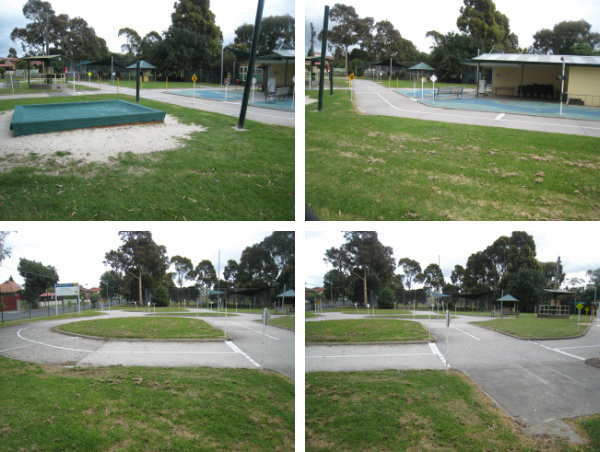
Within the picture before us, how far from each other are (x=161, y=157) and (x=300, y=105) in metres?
1.83

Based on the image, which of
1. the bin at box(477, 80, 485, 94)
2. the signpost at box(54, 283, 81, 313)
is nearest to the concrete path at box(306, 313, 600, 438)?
the signpost at box(54, 283, 81, 313)

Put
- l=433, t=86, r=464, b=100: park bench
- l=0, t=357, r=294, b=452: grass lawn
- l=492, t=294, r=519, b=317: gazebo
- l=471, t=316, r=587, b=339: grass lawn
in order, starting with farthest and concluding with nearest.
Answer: l=433, t=86, r=464, b=100: park bench, l=492, t=294, r=519, b=317: gazebo, l=471, t=316, r=587, b=339: grass lawn, l=0, t=357, r=294, b=452: grass lawn

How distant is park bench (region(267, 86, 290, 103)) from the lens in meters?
6.43

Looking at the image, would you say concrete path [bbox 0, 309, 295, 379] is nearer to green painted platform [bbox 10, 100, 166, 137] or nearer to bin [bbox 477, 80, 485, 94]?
green painted platform [bbox 10, 100, 166, 137]

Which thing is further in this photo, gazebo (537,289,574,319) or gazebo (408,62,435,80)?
gazebo (408,62,435,80)

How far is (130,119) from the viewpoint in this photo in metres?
5.10

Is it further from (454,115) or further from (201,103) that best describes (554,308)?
(454,115)

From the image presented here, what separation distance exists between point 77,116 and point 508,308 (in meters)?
5.33

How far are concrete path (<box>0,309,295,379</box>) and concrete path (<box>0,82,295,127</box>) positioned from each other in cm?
245

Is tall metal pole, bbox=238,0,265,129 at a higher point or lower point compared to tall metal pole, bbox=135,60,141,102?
higher

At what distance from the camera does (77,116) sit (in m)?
4.57

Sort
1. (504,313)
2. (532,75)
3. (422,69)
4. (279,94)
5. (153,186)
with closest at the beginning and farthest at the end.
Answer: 1. (504,313)
2. (153,186)
3. (422,69)
4. (279,94)
5. (532,75)

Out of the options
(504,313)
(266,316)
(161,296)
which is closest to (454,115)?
(504,313)

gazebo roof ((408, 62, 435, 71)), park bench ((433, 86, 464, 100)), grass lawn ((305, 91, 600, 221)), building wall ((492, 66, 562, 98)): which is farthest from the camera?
park bench ((433, 86, 464, 100))
